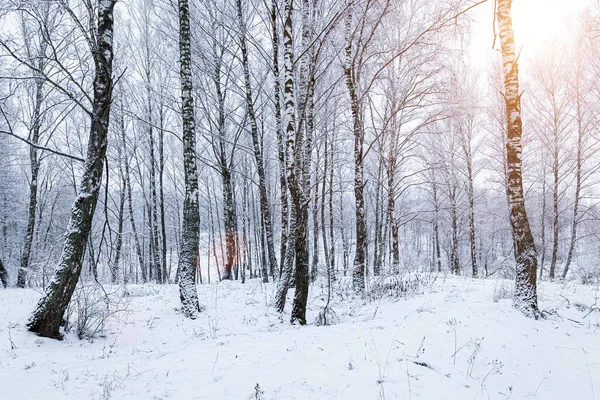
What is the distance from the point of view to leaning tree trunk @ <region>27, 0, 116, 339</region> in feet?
16.3

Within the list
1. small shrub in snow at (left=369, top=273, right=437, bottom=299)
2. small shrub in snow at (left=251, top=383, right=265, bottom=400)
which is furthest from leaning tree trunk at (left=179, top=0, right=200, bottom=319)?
small shrub in snow at (left=369, top=273, right=437, bottom=299)

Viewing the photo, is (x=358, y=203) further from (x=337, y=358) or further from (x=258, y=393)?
(x=258, y=393)

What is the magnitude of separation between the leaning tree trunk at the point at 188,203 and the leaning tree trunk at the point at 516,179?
688 cm

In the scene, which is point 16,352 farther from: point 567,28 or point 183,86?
point 567,28

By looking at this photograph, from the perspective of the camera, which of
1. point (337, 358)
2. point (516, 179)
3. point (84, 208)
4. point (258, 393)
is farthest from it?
point (516, 179)

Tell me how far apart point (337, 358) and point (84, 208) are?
4645mm

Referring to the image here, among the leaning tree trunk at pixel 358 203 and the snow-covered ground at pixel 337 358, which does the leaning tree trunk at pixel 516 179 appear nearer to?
the snow-covered ground at pixel 337 358

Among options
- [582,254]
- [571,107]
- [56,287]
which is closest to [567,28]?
[571,107]

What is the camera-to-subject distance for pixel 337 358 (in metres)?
3.99

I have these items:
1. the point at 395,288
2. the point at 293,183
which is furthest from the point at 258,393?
the point at 395,288

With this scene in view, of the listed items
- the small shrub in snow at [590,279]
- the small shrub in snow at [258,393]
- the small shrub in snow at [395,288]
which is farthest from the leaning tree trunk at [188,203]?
the small shrub in snow at [590,279]

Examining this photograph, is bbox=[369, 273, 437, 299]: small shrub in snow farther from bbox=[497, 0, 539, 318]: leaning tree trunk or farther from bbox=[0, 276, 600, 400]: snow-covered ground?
bbox=[497, 0, 539, 318]: leaning tree trunk

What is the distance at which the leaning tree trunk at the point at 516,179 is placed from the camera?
5949 millimetres

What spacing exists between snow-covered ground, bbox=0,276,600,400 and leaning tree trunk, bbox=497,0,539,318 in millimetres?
643
